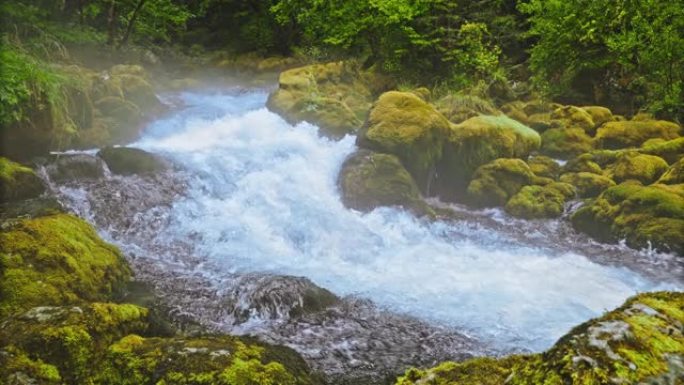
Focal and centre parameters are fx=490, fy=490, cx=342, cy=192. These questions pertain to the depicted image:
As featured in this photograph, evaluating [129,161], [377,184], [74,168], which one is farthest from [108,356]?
[377,184]

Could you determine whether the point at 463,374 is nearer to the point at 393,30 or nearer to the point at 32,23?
the point at 32,23

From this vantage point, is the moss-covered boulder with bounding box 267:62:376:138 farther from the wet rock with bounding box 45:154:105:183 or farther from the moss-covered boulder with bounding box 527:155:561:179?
the wet rock with bounding box 45:154:105:183

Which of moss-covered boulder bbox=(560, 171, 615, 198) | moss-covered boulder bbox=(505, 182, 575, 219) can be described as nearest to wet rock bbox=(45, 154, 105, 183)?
moss-covered boulder bbox=(505, 182, 575, 219)

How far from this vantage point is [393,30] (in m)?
17.7

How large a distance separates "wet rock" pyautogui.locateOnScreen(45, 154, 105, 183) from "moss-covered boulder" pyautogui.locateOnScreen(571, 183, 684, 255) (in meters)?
9.99

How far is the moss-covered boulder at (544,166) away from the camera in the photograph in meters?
12.9

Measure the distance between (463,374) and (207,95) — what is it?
1880 cm

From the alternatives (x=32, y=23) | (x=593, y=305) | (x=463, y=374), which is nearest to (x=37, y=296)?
(x=463, y=374)

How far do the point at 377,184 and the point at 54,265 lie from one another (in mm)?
7087

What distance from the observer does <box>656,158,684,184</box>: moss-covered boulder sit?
10.9 metres

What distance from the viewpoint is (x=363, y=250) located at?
8.97 meters

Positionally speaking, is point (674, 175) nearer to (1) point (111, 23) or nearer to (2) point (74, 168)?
(2) point (74, 168)

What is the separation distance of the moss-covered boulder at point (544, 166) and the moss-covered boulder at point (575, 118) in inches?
106

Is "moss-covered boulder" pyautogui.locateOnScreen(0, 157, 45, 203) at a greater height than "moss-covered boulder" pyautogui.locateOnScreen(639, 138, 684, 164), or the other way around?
"moss-covered boulder" pyautogui.locateOnScreen(639, 138, 684, 164)
